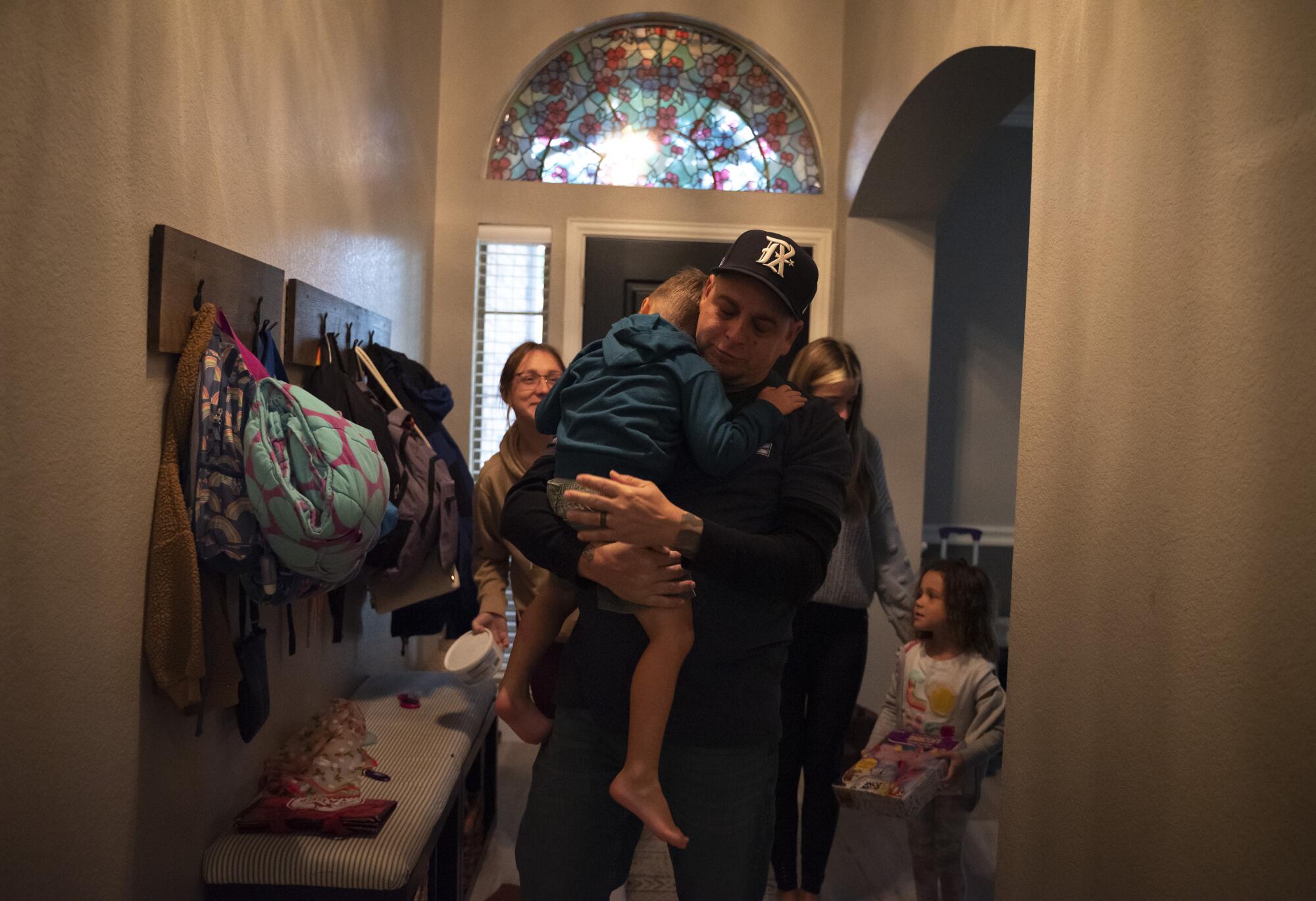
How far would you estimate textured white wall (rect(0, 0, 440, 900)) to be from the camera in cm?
129

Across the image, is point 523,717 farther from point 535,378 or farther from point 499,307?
point 499,307

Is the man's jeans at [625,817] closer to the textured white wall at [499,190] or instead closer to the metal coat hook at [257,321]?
the metal coat hook at [257,321]

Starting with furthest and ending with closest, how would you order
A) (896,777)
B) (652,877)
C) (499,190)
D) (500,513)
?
(499,190) → (652,877) → (500,513) → (896,777)

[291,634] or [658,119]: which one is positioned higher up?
[658,119]

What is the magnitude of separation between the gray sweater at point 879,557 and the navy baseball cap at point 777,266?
123 centimetres

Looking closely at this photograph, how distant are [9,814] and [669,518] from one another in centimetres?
96

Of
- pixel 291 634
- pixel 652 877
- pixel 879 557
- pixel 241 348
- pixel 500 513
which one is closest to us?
pixel 241 348

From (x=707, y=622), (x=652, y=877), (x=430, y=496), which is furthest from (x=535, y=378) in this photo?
(x=652, y=877)

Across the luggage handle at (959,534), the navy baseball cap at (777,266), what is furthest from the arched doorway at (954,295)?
the navy baseball cap at (777,266)

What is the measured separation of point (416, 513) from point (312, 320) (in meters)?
0.53

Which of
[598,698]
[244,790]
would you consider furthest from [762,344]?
[244,790]

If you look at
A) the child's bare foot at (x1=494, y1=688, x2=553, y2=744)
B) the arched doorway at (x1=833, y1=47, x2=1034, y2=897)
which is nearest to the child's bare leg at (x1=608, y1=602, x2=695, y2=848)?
the child's bare foot at (x1=494, y1=688, x2=553, y2=744)

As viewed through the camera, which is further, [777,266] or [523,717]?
[523,717]

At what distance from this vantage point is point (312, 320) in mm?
2363
